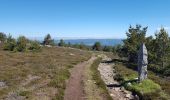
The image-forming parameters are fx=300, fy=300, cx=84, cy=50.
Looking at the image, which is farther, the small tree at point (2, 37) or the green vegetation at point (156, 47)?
the small tree at point (2, 37)

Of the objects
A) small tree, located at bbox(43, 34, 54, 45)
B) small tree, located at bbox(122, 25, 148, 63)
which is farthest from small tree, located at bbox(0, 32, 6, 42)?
small tree, located at bbox(122, 25, 148, 63)

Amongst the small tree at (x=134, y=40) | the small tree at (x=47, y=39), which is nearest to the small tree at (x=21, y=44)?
the small tree at (x=134, y=40)

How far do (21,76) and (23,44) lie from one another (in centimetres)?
6383

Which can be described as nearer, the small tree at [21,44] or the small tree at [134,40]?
the small tree at [134,40]

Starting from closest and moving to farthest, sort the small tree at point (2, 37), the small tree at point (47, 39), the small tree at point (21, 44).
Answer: the small tree at point (21, 44) < the small tree at point (2, 37) < the small tree at point (47, 39)

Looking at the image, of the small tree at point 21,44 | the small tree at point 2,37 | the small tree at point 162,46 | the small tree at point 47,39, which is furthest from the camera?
the small tree at point 47,39

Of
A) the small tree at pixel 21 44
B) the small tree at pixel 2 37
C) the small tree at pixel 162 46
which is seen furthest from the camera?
the small tree at pixel 2 37

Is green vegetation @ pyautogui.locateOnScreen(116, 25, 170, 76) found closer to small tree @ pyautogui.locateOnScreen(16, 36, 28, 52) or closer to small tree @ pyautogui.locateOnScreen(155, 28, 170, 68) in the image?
small tree @ pyautogui.locateOnScreen(155, 28, 170, 68)

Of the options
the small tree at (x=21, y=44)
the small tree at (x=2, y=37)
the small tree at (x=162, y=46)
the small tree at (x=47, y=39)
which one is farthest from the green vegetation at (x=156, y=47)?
the small tree at (x=2, y=37)

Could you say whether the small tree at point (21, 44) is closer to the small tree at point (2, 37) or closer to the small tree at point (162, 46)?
the small tree at point (162, 46)

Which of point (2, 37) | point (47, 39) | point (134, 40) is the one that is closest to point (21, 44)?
point (134, 40)

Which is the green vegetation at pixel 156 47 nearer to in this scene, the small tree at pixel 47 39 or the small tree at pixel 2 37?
the small tree at pixel 47 39

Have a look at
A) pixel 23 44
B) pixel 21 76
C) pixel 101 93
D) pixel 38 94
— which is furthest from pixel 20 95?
pixel 23 44

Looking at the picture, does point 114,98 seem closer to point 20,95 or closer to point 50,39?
point 20,95
